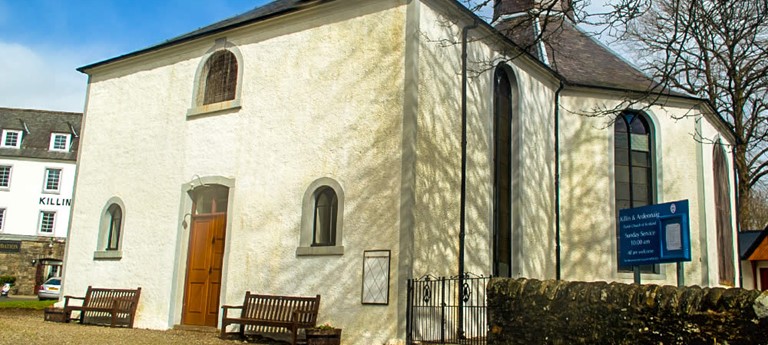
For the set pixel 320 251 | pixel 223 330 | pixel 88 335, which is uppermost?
pixel 320 251

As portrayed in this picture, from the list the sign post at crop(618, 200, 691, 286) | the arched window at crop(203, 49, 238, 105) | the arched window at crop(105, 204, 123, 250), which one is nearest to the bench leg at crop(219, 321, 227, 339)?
the arched window at crop(105, 204, 123, 250)

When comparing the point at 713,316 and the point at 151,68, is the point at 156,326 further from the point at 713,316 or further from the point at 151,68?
the point at 713,316

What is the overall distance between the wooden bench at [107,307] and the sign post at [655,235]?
31.2 feet

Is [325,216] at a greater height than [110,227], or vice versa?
[325,216]

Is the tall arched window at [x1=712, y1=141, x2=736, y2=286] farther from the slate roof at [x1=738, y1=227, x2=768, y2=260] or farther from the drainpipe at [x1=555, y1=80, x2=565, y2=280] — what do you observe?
the drainpipe at [x1=555, y1=80, x2=565, y2=280]

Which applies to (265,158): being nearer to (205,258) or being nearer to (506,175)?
(205,258)

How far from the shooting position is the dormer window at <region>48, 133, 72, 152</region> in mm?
44594

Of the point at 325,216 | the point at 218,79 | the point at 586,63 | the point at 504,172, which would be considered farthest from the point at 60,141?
the point at 504,172

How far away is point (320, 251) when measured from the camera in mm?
12094

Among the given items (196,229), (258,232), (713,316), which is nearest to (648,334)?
(713,316)

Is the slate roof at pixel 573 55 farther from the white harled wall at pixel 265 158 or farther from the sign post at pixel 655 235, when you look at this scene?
the sign post at pixel 655 235

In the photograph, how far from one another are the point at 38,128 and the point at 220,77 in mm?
35962

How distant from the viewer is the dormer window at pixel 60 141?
44594 mm

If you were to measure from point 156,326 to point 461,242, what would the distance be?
6.39 m
